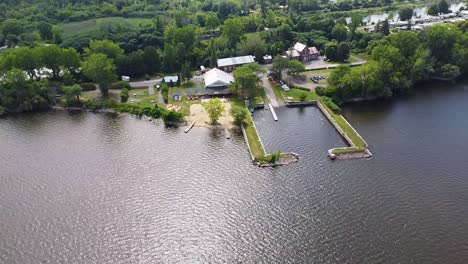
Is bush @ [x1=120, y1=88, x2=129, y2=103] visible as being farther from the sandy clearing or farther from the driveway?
the driveway

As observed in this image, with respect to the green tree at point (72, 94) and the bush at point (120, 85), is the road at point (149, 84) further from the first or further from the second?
the green tree at point (72, 94)

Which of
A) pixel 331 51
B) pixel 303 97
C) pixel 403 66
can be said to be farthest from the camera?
pixel 331 51

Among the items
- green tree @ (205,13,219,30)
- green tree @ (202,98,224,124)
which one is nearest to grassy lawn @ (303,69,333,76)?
green tree @ (202,98,224,124)

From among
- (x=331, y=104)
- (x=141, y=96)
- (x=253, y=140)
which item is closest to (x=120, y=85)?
(x=141, y=96)

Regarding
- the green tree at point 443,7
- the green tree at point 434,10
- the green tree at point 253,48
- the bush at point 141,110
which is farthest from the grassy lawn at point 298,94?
the green tree at point 443,7

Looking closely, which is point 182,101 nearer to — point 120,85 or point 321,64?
point 120,85

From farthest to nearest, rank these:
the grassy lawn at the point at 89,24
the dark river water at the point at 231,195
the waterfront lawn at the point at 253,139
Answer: the grassy lawn at the point at 89,24 → the waterfront lawn at the point at 253,139 → the dark river water at the point at 231,195

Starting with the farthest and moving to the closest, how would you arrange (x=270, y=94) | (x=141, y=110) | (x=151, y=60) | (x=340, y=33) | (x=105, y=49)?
(x=340, y=33), (x=151, y=60), (x=105, y=49), (x=270, y=94), (x=141, y=110)
